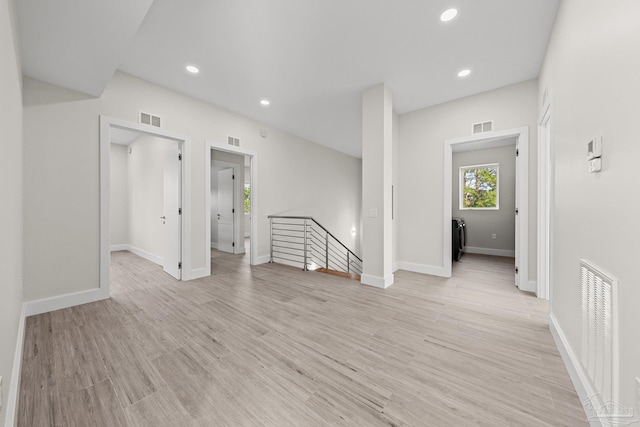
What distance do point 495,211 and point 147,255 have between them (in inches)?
328

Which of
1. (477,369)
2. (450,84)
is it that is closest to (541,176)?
(450,84)

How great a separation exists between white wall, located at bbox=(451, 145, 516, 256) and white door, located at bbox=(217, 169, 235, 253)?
6095 millimetres

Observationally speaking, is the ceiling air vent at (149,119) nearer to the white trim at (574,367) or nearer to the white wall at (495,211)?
the white trim at (574,367)

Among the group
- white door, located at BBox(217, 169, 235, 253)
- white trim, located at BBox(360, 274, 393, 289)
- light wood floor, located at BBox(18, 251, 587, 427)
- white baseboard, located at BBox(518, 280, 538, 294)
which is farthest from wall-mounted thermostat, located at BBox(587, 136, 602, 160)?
white door, located at BBox(217, 169, 235, 253)

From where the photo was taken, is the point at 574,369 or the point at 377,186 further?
the point at 377,186

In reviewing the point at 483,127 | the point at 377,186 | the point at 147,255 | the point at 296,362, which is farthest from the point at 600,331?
the point at 147,255

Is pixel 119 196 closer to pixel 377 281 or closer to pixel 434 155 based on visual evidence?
pixel 377 281

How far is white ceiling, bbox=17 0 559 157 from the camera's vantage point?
6.20ft

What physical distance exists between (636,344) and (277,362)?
5.89ft

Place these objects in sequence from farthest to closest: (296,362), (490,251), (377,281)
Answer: (490,251) → (377,281) → (296,362)

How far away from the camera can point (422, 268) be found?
403 cm

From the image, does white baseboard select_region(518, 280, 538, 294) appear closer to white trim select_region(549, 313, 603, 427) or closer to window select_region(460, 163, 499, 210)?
white trim select_region(549, 313, 603, 427)

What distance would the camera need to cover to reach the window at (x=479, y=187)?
6023 millimetres

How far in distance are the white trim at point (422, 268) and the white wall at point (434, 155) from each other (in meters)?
0.02
